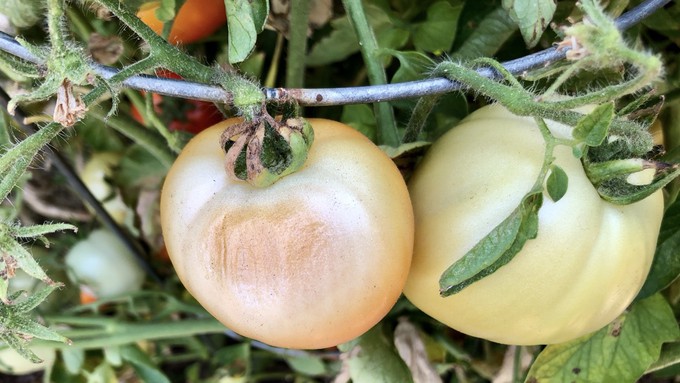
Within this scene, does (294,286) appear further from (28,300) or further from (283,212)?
(28,300)

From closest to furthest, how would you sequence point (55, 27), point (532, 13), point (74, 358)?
point (55, 27) → point (532, 13) → point (74, 358)

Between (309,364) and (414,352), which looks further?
(309,364)

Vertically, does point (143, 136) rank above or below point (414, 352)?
above

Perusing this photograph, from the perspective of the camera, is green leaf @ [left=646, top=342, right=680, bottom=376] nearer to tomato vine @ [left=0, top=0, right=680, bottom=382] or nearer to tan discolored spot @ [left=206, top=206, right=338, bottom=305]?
tomato vine @ [left=0, top=0, right=680, bottom=382]

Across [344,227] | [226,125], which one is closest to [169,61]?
[226,125]

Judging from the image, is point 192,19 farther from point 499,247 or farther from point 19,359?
point 19,359

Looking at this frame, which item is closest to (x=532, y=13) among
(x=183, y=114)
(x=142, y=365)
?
(x=183, y=114)
